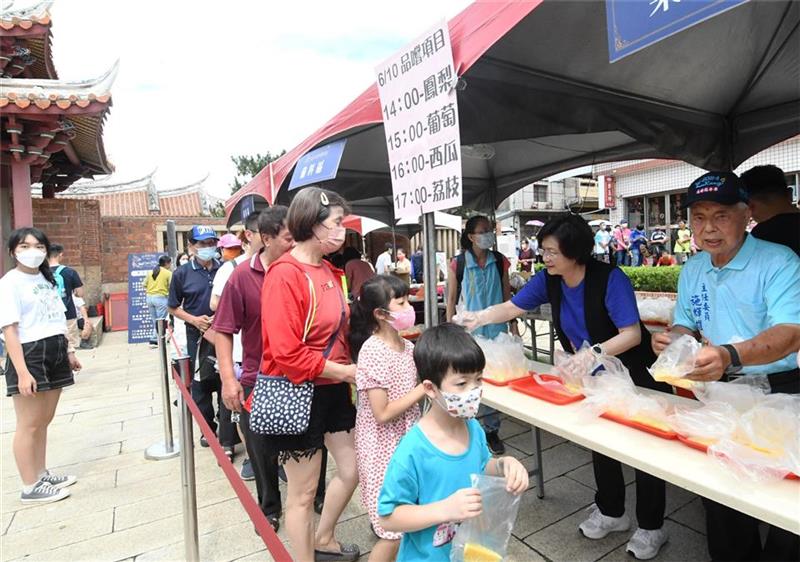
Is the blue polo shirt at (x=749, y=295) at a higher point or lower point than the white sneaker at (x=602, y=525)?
higher

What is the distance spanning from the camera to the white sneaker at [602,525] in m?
2.46

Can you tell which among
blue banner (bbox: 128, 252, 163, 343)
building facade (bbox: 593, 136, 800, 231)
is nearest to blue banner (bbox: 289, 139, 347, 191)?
blue banner (bbox: 128, 252, 163, 343)

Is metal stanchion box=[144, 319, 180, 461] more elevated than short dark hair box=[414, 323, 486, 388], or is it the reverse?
short dark hair box=[414, 323, 486, 388]

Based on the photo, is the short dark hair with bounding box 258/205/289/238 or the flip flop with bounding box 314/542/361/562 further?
the short dark hair with bounding box 258/205/289/238

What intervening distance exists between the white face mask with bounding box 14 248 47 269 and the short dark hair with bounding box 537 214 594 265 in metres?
3.21

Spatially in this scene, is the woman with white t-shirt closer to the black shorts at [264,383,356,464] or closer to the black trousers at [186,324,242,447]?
the black trousers at [186,324,242,447]

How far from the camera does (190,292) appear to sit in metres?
4.02

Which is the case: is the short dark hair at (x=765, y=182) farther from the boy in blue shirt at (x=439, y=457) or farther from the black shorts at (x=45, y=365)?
the black shorts at (x=45, y=365)

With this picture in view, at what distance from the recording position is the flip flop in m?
2.38

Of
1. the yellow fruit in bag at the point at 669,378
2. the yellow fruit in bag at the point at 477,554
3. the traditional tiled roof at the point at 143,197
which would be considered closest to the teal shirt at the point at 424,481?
the yellow fruit in bag at the point at 477,554

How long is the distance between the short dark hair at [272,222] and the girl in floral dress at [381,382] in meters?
0.74

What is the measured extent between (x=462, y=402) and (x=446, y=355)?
0.15m

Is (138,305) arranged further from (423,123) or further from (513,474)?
(513,474)

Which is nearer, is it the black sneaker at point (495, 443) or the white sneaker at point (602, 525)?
the white sneaker at point (602, 525)
